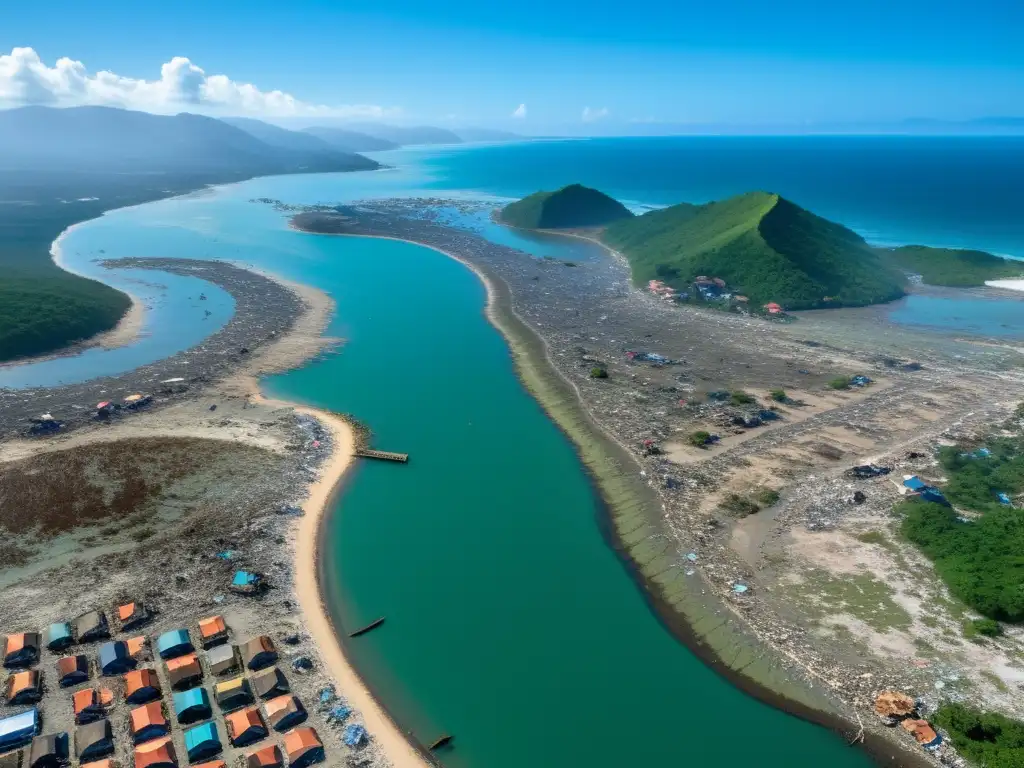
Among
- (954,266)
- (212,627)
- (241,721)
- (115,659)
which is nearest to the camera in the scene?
(241,721)

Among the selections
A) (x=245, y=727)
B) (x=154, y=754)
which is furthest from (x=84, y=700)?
(x=245, y=727)

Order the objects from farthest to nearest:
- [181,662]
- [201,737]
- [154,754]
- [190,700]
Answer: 1. [181,662]
2. [190,700]
3. [201,737]
4. [154,754]

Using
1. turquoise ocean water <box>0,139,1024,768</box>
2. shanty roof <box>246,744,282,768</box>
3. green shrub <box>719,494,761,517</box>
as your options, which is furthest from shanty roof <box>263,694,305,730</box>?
green shrub <box>719,494,761,517</box>

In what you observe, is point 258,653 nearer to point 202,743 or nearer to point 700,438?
point 202,743

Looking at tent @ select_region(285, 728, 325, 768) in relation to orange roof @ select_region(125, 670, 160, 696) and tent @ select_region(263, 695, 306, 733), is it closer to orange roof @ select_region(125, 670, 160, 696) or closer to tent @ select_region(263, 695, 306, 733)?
tent @ select_region(263, 695, 306, 733)

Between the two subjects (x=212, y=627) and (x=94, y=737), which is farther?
(x=212, y=627)

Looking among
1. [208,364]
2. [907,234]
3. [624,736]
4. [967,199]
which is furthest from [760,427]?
[967,199]
